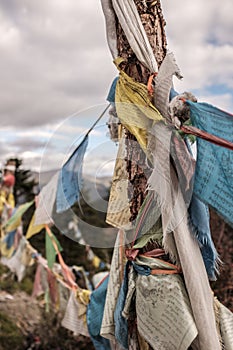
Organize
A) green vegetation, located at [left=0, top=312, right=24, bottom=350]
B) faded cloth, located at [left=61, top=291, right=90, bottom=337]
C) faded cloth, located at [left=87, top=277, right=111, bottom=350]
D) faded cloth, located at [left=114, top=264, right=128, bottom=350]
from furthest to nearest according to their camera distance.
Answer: green vegetation, located at [left=0, top=312, right=24, bottom=350] < faded cloth, located at [left=61, top=291, right=90, bottom=337] < faded cloth, located at [left=87, top=277, right=111, bottom=350] < faded cloth, located at [left=114, top=264, right=128, bottom=350]

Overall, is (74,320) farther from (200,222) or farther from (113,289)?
(200,222)

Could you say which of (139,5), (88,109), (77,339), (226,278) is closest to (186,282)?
(88,109)

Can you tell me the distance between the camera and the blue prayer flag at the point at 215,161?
1110mm

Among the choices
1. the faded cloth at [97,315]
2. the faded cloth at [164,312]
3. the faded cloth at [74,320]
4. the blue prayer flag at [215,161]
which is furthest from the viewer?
the faded cloth at [74,320]

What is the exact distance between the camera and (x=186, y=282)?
1.23 metres

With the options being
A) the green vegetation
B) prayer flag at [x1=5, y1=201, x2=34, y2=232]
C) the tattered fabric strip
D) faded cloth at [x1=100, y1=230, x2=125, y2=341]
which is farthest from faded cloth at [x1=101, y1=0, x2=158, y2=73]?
the green vegetation

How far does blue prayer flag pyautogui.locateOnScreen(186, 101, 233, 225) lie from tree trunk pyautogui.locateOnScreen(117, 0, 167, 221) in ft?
0.56

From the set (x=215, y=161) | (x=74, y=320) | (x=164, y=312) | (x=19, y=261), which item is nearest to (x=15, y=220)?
(x=19, y=261)

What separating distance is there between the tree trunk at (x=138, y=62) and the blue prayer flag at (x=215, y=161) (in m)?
0.17

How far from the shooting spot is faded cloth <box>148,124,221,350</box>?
3.92ft

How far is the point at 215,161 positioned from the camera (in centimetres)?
113

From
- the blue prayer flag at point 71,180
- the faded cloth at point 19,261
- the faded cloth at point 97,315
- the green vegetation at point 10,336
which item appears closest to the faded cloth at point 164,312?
the blue prayer flag at point 71,180

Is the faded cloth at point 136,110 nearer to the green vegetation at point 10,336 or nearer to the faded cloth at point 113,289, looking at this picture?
the faded cloth at point 113,289

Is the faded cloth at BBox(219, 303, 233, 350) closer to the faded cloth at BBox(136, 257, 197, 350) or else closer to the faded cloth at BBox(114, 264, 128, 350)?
the faded cloth at BBox(136, 257, 197, 350)
